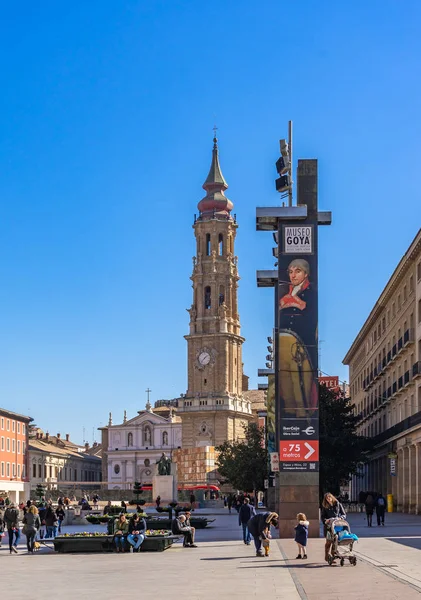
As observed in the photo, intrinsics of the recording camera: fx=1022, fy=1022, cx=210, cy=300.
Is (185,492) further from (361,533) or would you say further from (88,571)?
(88,571)

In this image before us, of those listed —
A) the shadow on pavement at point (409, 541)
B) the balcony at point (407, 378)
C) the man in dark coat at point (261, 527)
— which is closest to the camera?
the man in dark coat at point (261, 527)

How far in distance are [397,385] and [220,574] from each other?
43.1m

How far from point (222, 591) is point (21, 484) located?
103570mm

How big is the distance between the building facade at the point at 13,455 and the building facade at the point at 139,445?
42.7m

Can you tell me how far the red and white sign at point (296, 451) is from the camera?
32500mm

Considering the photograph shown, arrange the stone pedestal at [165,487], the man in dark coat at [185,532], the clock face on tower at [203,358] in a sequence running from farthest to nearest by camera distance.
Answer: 1. the clock face on tower at [203,358]
2. the stone pedestal at [165,487]
3. the man in dark coat at [185,532]

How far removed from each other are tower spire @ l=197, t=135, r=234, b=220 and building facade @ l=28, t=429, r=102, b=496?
139 ft

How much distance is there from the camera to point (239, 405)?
143 m

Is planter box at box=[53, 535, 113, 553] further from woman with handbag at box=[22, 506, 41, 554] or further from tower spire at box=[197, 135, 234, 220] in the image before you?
tower spire at box=[197, 135, 234, 220]

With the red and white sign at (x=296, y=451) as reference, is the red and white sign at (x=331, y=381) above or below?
above

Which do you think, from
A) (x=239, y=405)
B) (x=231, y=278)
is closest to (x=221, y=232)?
(x=231, y=278)

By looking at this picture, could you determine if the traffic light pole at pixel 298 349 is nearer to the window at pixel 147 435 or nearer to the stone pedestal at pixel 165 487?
the stone pedestal at pixel 165 487

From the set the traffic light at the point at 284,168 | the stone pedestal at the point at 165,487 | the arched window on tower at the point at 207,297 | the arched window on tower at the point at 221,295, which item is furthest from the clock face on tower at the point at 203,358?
the traffic light at the point at 284,168

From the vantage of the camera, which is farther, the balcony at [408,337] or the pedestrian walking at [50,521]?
the balcony at [408,337]
